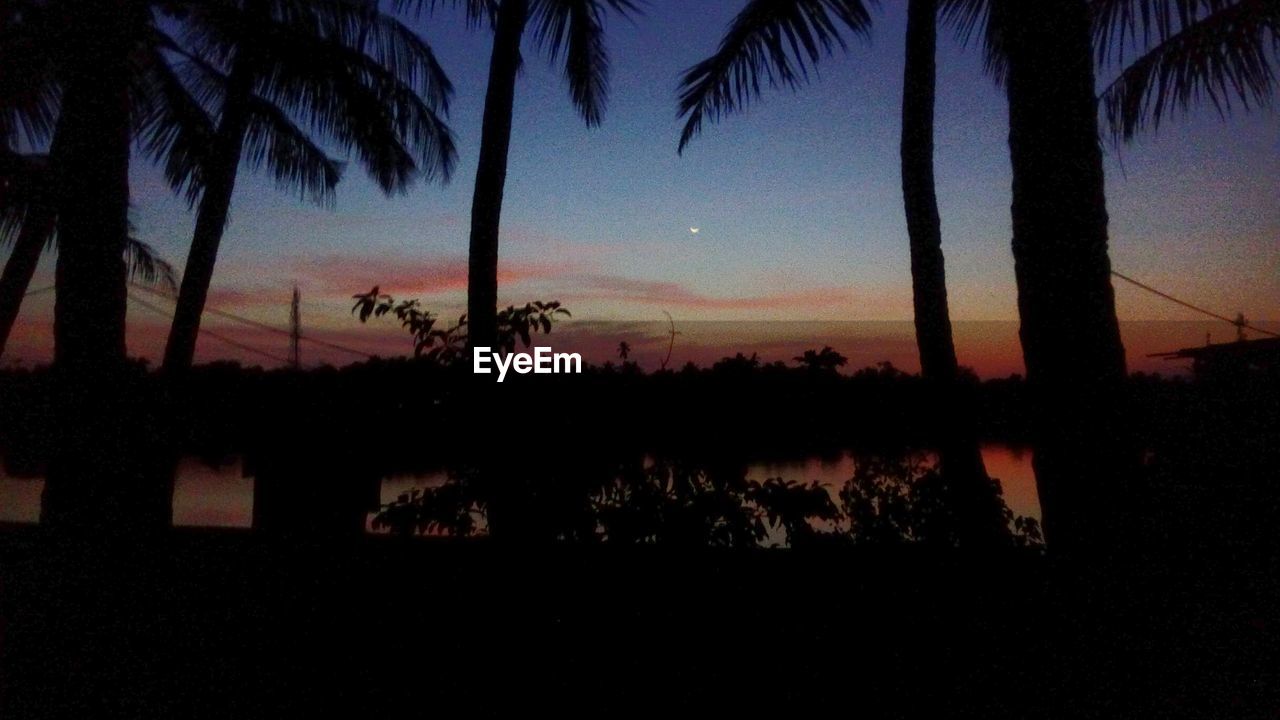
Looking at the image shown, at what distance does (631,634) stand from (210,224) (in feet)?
20.3

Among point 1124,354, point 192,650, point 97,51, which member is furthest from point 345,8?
point 1124,354

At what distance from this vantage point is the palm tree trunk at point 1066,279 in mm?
3432

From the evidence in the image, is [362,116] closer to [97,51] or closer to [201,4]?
[201,4]

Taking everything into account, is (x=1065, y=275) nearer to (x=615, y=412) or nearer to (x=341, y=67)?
(x=615, y=412)

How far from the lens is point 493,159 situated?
6301 mm

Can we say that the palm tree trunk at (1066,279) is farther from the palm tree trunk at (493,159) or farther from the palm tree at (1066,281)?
the palm tree trunk at (493,159)

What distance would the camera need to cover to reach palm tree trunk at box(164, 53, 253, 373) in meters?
8.22

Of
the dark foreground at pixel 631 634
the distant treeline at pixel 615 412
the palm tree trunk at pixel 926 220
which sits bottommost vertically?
the dark foreground at pixel 631 634

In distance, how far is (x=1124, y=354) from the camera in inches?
138

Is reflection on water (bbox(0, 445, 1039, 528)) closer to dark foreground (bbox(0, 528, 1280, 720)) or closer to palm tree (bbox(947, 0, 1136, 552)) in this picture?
dark foreground (bbox(0, 528, 1280, 720))

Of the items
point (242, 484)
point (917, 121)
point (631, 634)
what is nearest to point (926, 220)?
point (917, 121)

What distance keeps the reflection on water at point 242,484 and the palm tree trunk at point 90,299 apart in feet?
5.35

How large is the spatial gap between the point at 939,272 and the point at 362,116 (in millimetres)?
5940

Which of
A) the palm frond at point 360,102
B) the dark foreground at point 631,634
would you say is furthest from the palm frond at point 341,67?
the dark foreground at point 631,634
